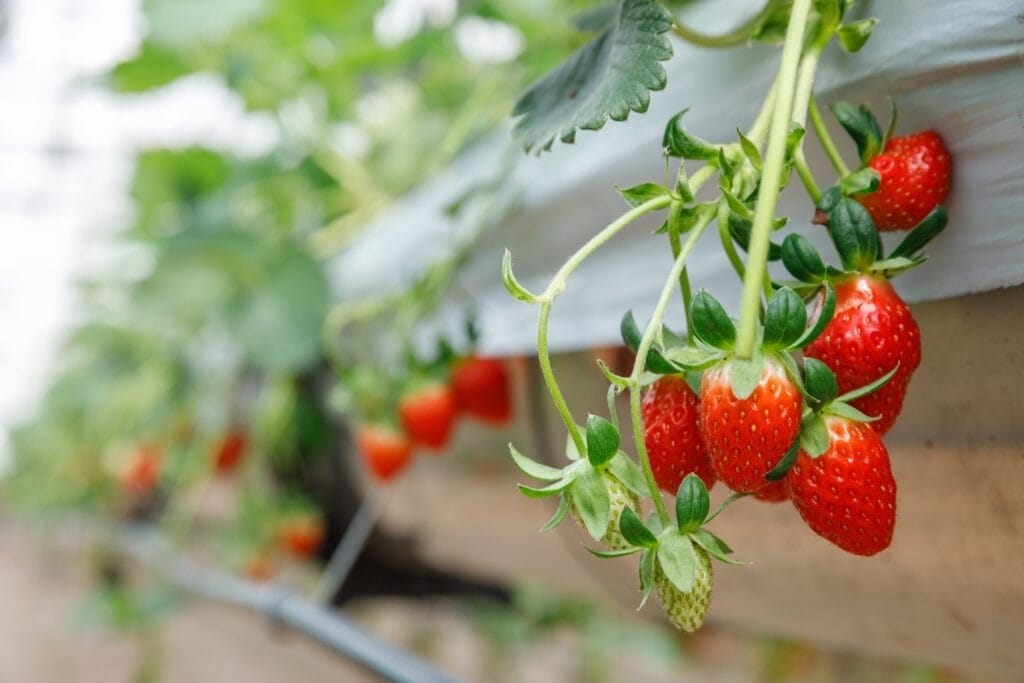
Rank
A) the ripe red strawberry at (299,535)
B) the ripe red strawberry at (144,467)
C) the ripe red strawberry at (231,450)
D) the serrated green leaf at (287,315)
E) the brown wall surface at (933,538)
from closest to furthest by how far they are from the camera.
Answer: the brown wall surface at (933,538), the serrated green leaf at (287,315), the ripe red strawberry at (299,535), the ripe red strawberry at (231,450), the ripe red strawberry at (144,467)

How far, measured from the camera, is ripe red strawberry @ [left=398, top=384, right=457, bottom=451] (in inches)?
28.7

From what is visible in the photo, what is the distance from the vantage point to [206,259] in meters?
1.08

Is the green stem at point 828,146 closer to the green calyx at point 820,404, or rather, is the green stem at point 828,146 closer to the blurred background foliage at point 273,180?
the green calyx at point 820,404

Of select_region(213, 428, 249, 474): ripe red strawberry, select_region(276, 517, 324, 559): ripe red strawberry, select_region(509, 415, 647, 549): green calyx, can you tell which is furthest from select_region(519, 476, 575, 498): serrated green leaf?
select_region(213, 428, 249, 474): ripe red strawberry

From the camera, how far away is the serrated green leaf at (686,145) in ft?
0.94

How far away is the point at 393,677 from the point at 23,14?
312cm

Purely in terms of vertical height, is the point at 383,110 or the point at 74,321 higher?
the point at 383,110

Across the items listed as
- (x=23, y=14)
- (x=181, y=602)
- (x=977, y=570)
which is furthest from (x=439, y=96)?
(x=23, y=14)

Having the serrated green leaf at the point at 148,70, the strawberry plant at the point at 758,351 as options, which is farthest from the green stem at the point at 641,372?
the serrated green leaf at the point at 148,70

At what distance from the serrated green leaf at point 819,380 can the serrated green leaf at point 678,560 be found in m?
0.06

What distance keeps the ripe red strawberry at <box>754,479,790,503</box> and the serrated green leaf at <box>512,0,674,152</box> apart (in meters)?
0.14

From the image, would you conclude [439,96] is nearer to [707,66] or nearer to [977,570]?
[707,66]

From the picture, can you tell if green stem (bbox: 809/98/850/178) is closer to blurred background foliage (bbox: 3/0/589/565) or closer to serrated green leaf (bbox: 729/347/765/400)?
serrated green leaf (bbox: 729/347/765/400)

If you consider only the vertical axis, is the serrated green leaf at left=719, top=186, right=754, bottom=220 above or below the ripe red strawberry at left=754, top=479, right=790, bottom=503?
above
